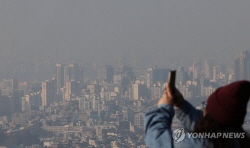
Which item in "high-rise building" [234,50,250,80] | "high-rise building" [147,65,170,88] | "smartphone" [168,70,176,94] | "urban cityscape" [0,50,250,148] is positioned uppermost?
"smartphone" [168,70,176,94]

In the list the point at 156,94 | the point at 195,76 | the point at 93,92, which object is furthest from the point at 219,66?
the point at 93,92

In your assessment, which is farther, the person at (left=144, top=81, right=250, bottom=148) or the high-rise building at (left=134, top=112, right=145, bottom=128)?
the high-rise building at (left=134, top=112, right=145, bottom=128)

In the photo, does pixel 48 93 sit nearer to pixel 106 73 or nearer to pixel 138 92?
pixel 106 73

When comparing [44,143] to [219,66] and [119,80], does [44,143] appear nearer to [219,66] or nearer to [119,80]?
[119,80]

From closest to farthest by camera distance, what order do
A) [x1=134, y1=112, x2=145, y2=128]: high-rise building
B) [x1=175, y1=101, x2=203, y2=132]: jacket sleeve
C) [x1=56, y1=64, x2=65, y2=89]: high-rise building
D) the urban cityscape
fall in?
[x1=175, y1=101, x2=203, y2=132]: jacket sleeve
the urban cityscape
[x1=134, y1=112, x2=145, y2=128]: high-rise building
[x1=56, y1=64, x2=65, y2=89]: high-rise building

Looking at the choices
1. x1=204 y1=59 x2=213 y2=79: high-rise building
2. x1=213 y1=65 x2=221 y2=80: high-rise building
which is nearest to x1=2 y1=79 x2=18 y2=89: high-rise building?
x1=204 y1=59 x2=213 y2=79: high-rise building

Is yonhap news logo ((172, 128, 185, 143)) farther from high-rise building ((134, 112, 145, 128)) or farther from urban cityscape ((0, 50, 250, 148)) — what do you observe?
high-rise building ((134, 112, 145, 128))
